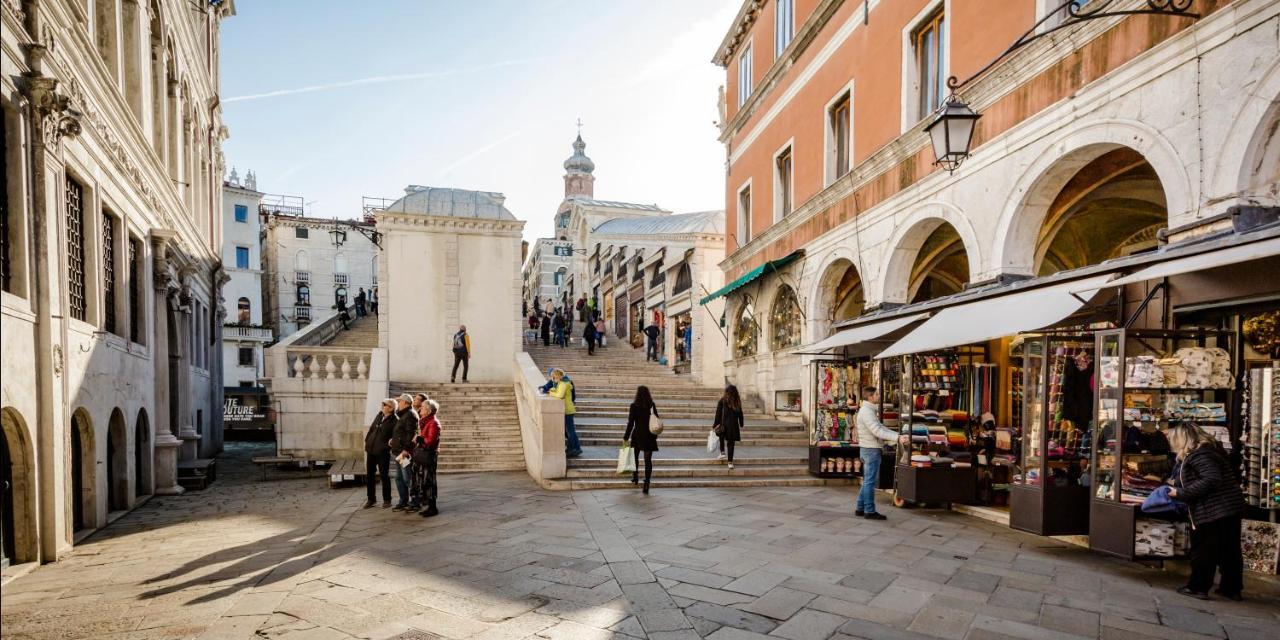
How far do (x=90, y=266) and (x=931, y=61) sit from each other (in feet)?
40.0

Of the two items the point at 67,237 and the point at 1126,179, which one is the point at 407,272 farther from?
the point at 1126,179

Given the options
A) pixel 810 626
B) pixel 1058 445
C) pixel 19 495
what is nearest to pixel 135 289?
pixel 19 495

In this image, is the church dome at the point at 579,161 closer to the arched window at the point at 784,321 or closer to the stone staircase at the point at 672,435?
the stone staircase at the point at 672,435

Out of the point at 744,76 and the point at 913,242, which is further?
the point at 744,76

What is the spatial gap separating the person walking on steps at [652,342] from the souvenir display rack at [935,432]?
14220 millimetres

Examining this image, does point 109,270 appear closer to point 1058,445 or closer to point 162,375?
point 162,375

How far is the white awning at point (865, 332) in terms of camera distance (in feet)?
33.4

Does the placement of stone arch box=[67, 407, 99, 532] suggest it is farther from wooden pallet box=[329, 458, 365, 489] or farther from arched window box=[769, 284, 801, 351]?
arched window box=[769, 284, 801, 351]

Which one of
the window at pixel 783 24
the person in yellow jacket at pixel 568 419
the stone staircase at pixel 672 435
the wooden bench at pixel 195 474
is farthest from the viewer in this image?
the window at pixel 783 24

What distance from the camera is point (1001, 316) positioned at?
7445mm

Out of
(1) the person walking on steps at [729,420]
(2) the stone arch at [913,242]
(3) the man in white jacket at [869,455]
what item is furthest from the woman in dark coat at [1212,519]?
(1) the person walking on steps at [729,420]

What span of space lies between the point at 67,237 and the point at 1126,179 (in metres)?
13.4

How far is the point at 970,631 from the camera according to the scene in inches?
177

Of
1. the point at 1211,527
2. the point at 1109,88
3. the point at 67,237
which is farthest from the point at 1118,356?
the point at 67,237
